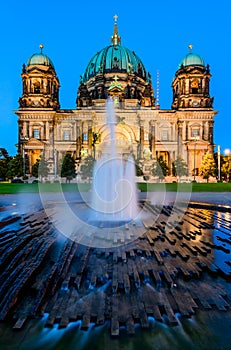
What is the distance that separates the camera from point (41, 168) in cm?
5759

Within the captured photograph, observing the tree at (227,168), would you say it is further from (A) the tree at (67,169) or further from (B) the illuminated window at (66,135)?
(B) the illuminated window at (66,135)

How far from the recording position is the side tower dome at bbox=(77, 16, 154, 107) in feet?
234

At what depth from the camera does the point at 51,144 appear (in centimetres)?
6631

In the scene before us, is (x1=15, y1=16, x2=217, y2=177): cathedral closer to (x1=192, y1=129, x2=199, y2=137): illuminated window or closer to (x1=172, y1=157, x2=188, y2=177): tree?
(x1=192, y1=129, x2=199, y2=137): illuminated window

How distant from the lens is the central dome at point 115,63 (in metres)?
77.3

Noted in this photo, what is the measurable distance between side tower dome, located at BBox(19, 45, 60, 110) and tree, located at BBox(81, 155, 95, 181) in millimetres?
16921

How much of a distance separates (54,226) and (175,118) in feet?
200

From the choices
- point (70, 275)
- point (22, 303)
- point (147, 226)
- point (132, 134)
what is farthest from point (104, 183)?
point (132, 134)

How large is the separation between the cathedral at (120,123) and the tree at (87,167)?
533 centimetres

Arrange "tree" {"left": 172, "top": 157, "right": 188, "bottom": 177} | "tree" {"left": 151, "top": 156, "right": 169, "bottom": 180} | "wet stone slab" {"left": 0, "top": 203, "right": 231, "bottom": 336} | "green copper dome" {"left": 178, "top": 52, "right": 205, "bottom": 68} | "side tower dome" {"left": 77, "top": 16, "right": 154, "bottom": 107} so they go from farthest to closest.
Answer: "side tower dome" {"left": 77, "top": 16, "right": 154, "bottom": 107} < "green copper dome" {"left": 178, "top": 52, "right": 205, "bottom": 68} < "tree" {"left": 172, "top": 157, "right": 188, "bottom": 177} < "tree" {"left": 151, "top": 156, "right": 169, "bottom": 180} < "wet stone slab" {"left": 0, "top": 203, "right": 231, "bottom": 336}

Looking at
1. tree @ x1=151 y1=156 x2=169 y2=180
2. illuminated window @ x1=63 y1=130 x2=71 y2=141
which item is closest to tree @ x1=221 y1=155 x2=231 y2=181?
tree @ x1=151 y1=156 x2=169 y2=180

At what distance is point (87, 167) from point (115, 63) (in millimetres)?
36781

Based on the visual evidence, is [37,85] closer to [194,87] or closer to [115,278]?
[194,87]

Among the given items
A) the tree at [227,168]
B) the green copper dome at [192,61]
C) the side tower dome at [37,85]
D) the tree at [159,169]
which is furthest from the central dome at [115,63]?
the tree at [227,168]
